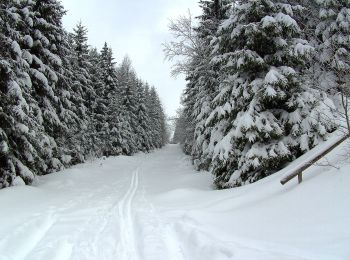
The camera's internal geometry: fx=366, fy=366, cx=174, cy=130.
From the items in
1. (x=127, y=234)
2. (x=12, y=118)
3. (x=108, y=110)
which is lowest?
(x=127, y=234)

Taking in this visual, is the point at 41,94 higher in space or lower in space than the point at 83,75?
lower

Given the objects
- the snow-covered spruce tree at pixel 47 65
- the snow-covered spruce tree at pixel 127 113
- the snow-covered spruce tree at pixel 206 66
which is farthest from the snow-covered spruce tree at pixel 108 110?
the snow-covered spruce tree at pixel 206 66

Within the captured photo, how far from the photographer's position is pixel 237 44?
1499 centimetres

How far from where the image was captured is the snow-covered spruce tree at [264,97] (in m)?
12.9

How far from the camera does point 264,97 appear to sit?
12969 mm

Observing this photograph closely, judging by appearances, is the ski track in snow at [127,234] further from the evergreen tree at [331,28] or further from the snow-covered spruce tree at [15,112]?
the evergreen tree at [331,28]

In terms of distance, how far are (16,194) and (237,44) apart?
34.2 ft

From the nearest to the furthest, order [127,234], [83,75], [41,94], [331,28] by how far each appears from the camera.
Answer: [127,234]
[331,28]
[41,94]
[83,75]

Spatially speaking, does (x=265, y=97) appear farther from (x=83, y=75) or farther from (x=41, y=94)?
(x=83, y=75)

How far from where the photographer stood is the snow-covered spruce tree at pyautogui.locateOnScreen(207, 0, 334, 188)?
12.9 metres

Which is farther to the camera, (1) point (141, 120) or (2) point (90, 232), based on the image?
(1) point (141, 120)

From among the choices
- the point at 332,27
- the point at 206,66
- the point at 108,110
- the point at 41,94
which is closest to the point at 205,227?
the point at 332,27

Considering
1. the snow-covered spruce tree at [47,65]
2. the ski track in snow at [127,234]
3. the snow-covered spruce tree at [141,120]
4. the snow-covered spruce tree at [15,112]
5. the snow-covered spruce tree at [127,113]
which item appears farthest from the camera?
the snow-covered spruce tree at [141,120]

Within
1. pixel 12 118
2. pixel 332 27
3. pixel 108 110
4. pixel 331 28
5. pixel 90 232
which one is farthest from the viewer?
pixel 108 110
